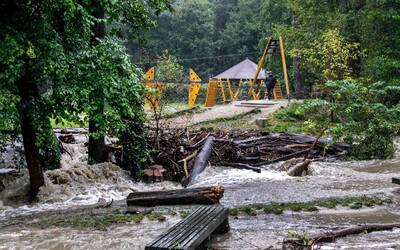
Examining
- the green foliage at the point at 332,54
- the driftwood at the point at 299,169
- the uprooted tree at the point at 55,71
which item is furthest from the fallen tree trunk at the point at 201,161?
the green foliage at the point at 332,54

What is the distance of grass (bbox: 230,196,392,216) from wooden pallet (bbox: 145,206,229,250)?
4.35 ft

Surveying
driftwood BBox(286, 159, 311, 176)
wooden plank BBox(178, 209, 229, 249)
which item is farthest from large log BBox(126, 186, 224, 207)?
driftwood BBox(286, 159, 311, 176)

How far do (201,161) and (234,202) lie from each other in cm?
422

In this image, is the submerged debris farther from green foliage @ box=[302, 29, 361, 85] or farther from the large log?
green foliage @ box=[302, 29, 361, 85]

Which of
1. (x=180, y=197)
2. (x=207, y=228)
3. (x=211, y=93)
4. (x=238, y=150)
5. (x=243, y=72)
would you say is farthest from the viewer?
(x=243, y=72)

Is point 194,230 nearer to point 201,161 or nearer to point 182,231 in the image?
point 182,231

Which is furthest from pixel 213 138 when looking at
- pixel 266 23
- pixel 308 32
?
pixel 266 23

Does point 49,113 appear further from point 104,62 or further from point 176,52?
point 176,52

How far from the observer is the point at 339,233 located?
245 inches

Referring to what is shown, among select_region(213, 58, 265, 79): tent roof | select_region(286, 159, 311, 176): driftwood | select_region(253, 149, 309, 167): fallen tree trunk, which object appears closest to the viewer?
select_region(286, 159, 311, 176): driftwood

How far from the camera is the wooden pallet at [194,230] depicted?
520cm

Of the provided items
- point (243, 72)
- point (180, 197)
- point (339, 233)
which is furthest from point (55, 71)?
point (243, 72)

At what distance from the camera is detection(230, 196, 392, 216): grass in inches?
318

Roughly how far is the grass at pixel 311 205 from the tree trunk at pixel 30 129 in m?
4.38
